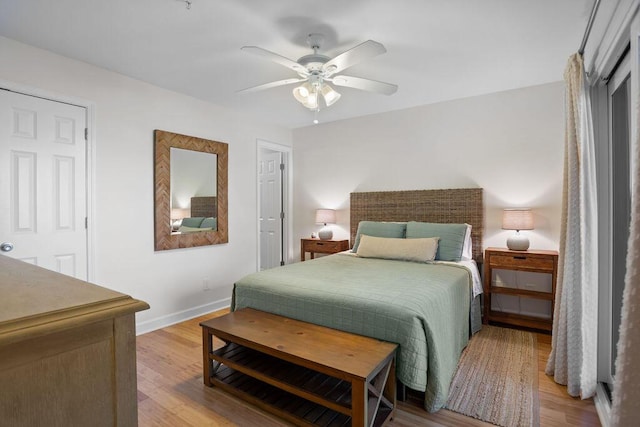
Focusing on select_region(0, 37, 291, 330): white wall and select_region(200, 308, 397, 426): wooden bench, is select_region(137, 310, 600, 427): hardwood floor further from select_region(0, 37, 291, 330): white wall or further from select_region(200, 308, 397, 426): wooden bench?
select_region(0, 37, 291, 330): white wall

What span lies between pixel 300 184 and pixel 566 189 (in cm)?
348

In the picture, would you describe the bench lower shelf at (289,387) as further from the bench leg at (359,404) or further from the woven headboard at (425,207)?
the woven headboard at (425,207)

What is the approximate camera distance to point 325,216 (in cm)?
452

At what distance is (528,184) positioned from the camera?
337 centimetres

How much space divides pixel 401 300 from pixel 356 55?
5.15 ft

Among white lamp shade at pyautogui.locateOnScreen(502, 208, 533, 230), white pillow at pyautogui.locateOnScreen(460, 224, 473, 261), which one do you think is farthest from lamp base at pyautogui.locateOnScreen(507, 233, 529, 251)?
white pillow at pyautogui.locateOnScreen(460, 224, 473, 261)

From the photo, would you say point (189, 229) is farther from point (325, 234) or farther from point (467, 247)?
point (467, 247)

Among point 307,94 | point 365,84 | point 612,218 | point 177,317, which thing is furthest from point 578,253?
point 177,317

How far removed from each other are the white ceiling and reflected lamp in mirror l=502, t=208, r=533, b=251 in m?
1.29

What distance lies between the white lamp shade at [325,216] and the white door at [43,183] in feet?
8.74

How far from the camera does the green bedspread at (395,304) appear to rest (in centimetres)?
183

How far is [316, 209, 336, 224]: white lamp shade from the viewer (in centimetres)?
452

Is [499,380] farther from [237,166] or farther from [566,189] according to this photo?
[237,166]

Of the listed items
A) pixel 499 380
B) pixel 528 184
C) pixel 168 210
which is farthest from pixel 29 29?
pixel 528 184
